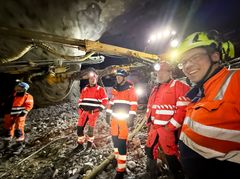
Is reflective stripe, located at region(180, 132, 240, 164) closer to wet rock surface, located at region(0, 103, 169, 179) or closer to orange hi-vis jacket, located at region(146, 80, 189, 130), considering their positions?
orange hi-vis jacket, located at region(146, 80, 189, 130)

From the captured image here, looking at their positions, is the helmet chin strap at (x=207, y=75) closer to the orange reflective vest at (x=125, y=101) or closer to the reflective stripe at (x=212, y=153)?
the reflective stripe at (x=212, y=153)

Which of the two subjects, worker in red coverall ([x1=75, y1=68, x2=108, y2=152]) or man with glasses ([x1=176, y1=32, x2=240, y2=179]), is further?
worker in red coverall ([x1=75, y1=68, x2=108, y2=152])

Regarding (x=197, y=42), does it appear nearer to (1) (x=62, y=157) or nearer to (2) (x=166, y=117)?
(2) (x=166, y=117)

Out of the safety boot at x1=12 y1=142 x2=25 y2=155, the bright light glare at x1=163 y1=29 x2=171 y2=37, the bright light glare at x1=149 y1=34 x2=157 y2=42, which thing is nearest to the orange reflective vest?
the safety boot at x1=12 y1=142 x2=25 y2=155

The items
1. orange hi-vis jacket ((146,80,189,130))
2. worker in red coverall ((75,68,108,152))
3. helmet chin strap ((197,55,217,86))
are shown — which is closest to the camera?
helmet chin strap ((197,55,217,86))

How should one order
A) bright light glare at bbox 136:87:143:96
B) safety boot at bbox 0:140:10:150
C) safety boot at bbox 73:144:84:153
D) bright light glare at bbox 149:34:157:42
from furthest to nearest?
bright light glare at bbox 149:34:157:42, bright light glare at bbox 136:87:143:96, safety boot at bbox 0:140:10:150, safety boot at bbox 73:144:84:153

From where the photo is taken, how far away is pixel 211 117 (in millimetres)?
1279

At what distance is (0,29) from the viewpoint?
12.1 feet

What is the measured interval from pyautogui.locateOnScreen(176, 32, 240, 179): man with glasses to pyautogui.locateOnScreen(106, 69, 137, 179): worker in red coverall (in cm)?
213

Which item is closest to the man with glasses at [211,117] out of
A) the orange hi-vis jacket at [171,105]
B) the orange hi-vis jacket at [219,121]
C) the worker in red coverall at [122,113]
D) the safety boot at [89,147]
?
the orange hi-vis jacket at [219,121]

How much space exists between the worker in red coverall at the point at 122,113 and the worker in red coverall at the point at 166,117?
2.41 ft

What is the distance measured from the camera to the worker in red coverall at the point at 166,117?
2582mm

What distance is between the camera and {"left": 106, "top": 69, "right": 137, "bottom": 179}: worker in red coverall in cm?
359

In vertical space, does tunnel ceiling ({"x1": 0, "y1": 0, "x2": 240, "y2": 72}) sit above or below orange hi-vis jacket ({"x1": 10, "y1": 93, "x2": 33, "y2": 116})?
above
